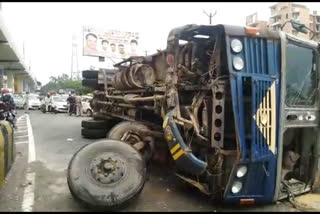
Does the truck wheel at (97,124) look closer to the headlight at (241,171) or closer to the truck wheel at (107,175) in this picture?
the truck wheel at (107,175)

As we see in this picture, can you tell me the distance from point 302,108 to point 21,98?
32.9 meters

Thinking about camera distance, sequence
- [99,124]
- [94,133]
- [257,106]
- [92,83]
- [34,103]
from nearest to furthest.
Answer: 1. [257,106]
2. [99,124]
3. [94,133]
4. [92,83]
5. [34,103]

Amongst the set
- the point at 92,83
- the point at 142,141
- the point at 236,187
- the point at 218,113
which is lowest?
the point at 236,187

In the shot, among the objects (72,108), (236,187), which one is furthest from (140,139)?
(72,108)

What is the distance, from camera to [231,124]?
4.51 meters

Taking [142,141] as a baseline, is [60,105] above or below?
below

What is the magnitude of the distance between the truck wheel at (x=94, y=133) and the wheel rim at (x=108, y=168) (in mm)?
5278

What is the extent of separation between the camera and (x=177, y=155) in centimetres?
452

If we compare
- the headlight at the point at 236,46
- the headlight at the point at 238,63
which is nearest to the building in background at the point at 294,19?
the headlight at the point at 236,46

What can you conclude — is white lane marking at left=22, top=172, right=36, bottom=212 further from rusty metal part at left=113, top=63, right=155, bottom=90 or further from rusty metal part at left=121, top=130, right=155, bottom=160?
rusty metal part at left=113, top=63, right=155, bottom=90

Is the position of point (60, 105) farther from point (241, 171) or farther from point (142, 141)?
point (241, 171)

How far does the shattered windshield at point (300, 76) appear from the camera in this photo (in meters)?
4.62

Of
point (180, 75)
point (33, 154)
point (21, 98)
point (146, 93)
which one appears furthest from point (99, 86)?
point (21, 98)

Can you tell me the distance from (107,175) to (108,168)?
0.09 metres
